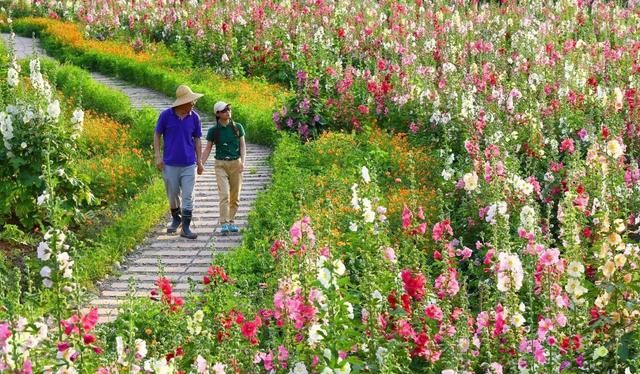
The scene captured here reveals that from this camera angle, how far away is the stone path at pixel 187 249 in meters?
7.77

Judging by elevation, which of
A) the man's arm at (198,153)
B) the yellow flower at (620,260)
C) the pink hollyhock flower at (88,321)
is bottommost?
the man's arm at (198,153)

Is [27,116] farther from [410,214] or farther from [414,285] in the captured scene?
[414,285]

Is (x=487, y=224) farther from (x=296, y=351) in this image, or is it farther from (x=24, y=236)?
(x=24, y=236)

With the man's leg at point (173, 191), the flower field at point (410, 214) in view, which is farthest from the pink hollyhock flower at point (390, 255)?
the man's leg at point (173, 191)

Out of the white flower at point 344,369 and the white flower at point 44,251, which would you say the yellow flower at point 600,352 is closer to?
the white flower at point 344,369

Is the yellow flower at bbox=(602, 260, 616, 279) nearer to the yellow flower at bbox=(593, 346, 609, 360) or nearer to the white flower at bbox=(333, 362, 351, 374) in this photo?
the yellow flower at bbox=(593, 346, 609, 360)

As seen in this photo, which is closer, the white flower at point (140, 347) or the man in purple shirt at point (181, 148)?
the white flower at point (140, 347)

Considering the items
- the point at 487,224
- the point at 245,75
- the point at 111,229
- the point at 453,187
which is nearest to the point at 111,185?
the point at 111,229

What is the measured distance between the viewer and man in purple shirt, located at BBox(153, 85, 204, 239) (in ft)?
29.0

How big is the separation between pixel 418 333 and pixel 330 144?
598cm

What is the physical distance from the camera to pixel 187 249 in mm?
8680

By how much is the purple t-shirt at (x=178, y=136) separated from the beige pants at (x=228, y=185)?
0.89ft

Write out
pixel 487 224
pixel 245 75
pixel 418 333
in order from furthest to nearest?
pixel 245 75 → pixel 487 224 → pixel 418 333

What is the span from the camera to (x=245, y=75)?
656 inches
